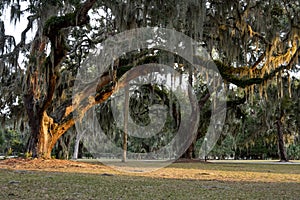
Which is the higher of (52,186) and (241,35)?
(241,35)

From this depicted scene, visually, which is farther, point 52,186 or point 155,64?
point 155,64

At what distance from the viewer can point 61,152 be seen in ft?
61.8

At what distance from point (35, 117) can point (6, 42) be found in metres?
2.29

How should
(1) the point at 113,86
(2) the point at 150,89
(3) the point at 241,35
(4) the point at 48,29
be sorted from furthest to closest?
(2) the point at 150,89 → (1) the point at 113,86 → (3) the point at 241,35 → (4) the point at 48,29

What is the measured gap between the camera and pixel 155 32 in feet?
31.2

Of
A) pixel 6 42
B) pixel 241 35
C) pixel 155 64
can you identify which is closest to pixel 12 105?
pixel 6 42

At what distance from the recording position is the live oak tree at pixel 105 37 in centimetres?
833

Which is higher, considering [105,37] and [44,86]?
[105,37]

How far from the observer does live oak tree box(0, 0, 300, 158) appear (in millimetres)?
8328

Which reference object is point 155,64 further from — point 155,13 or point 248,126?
point 248,126

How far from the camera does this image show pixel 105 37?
408 inches

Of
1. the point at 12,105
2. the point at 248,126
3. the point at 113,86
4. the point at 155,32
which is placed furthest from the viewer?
the point at 248,126

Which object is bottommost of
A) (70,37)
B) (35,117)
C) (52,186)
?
(52,186)

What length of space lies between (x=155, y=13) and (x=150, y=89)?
716 cm
